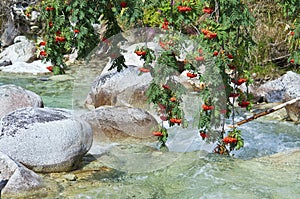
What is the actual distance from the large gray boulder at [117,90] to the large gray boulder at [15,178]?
→ 1834mm

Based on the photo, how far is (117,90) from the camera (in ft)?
22.8

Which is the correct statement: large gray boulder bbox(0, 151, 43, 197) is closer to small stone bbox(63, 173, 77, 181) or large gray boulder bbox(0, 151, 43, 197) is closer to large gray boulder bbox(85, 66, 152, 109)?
small stone bbox(63, 173, 77, 181)

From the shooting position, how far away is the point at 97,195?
12.8ft

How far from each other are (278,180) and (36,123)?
227cm

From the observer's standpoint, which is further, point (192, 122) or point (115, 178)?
point (192, 122)

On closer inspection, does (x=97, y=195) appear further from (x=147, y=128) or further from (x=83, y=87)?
(x=83, y=87)

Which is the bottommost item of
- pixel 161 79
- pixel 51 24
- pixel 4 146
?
pixel 4 146

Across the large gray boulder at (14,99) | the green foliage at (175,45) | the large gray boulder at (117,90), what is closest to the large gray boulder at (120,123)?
the large gray boulder at (117,90)

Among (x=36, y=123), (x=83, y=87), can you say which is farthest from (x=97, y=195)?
(x=83, y=87)

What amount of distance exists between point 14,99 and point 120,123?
4.66 feet

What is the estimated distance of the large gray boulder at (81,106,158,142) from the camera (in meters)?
5.39

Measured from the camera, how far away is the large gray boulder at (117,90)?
5734mm

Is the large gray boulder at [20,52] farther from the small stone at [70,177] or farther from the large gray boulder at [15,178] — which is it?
the large gray boulder at [15,178]

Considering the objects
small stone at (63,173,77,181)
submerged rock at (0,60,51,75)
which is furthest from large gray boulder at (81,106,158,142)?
submerged rock at (0,60,51,75)
